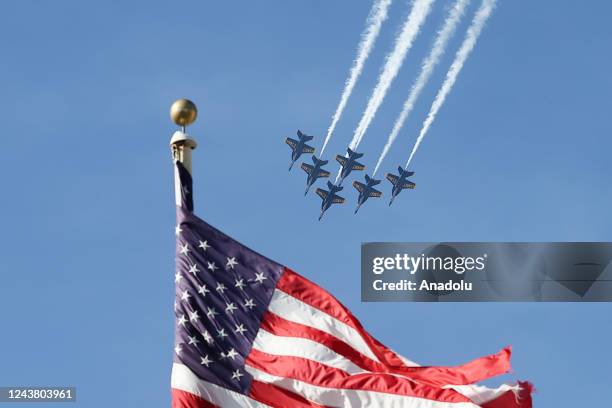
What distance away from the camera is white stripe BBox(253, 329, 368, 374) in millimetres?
27734

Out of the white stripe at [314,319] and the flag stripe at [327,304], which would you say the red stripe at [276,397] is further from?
the flag stripe at [327,304]

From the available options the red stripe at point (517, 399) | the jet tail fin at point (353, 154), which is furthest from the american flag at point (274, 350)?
the jet tail fin at point (353, 154)

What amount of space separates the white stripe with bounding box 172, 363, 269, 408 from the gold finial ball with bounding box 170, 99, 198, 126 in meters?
5.45

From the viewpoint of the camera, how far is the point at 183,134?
94.8ft

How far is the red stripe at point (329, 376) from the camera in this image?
89.1ft

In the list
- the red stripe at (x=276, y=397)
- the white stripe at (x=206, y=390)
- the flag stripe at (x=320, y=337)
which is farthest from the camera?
the flag stripe at (x=320, y=337)

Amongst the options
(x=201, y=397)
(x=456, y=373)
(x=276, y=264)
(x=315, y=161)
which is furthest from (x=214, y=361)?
(x=315, y=161)

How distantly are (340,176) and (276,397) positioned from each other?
7995 cm

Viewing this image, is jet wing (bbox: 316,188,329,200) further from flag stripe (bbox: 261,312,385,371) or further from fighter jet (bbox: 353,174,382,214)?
flag stripe (bbox: 261,312,385,371)

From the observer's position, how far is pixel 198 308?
27.7 metres

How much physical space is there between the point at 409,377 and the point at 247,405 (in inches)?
143

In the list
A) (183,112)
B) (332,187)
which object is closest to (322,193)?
(332,187)

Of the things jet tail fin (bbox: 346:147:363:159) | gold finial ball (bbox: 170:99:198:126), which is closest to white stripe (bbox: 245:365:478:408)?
gold finial ball (bbox: 170:99:198:126)

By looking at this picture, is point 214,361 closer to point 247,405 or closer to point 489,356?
point 247,405
